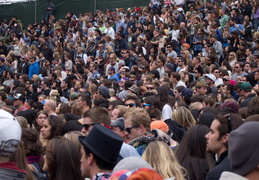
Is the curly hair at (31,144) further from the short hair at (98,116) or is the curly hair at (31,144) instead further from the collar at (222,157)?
the collar at (222,157)

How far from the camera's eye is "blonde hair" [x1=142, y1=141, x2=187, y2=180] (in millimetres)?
4512

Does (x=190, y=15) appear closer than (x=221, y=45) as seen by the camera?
No

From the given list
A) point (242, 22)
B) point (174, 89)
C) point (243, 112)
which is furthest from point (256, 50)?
point (243, 112)

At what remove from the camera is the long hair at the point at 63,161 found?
4.74 m

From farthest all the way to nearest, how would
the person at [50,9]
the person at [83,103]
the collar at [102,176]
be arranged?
the person at [50,9] → the person at [83,103] → the collar at [102,176]

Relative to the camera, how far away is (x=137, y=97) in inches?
408

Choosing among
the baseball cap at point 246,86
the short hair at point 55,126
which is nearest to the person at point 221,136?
the short hair at point 55,126

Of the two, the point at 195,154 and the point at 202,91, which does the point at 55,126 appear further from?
the point at 202,91

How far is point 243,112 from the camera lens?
23.9ft

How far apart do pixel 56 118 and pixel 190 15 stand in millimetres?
16605

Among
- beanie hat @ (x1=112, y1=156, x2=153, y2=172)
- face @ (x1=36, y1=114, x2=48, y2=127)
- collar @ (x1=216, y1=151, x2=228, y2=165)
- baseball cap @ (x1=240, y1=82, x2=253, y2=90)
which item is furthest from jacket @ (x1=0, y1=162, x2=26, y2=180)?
baseball cap @ (x1=240, y1=82, x2=253, y2=90)

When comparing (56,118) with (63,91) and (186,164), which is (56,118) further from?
(63,91)

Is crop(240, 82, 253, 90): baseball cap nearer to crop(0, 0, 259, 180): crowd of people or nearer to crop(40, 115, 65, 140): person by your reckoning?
crop(0, 0, 259, 180): crowd of people

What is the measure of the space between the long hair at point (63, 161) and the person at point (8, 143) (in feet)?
4.52
